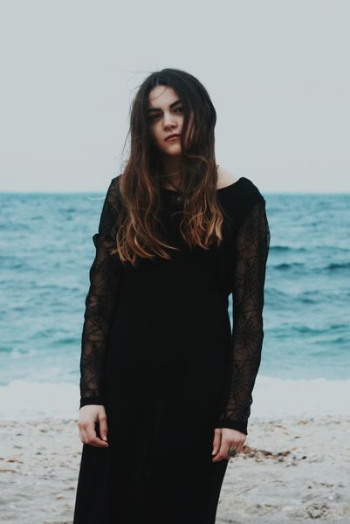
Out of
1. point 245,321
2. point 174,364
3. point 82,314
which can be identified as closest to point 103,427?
point 174,364

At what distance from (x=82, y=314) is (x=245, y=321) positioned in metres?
18.1

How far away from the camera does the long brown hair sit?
2.78 m

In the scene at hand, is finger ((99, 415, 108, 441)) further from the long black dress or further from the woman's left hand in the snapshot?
the woman's left hand

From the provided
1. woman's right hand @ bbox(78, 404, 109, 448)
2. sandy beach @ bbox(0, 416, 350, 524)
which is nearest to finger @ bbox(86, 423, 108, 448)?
woman's right hand @ bbox(78, 404, 109, 448)

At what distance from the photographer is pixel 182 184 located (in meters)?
2.85

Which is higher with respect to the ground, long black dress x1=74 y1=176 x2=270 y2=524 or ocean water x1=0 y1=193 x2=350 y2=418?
long black dress x1=74 y1=176 x2=270 y2=524

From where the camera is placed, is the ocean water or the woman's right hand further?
the ocean water

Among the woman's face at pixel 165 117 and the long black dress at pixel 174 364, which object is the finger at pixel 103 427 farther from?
the woman's face at pixel 165 117

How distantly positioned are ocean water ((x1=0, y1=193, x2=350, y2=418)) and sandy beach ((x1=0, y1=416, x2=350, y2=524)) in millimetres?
1495

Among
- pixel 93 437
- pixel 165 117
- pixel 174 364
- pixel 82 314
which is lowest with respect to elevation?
pixel 82 314

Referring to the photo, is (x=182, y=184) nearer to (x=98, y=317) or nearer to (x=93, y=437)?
(x=98, y=317)

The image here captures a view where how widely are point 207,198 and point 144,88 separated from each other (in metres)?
0.39

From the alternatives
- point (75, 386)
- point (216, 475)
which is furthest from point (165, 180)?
point (75, 386)

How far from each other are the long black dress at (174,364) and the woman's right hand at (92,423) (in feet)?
0.06
